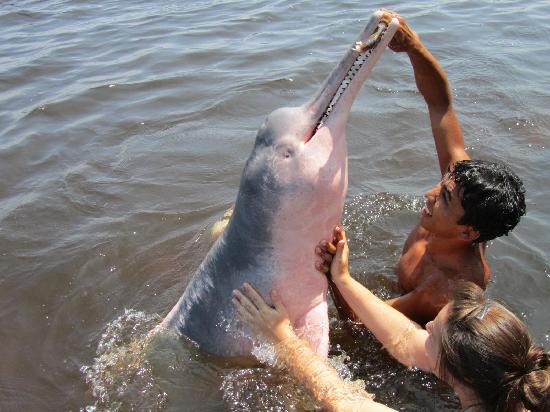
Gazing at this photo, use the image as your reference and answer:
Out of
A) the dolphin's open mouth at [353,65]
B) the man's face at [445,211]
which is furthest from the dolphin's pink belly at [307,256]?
the man's face at [445,211]

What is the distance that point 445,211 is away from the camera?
3.49m

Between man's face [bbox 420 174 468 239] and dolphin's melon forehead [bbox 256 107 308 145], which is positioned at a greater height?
dolphin's melon forehead [bbox 256 107 308 145]

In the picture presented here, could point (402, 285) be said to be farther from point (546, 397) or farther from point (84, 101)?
point (84, 101)

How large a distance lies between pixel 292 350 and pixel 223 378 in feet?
2.07

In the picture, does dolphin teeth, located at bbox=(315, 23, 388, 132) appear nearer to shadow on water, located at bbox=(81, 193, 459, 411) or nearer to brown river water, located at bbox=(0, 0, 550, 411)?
shadow on water, located at bbox=(81, 193, 459, 411)

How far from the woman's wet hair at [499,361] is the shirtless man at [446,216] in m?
0.80

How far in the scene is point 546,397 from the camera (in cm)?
246

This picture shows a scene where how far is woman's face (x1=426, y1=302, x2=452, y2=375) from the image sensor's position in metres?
2.86

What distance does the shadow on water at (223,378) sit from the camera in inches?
139

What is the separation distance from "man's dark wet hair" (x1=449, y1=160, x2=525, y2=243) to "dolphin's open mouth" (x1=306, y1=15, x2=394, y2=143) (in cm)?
98

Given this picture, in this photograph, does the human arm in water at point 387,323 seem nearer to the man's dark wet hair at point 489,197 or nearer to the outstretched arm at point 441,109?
the man's dark wet hair at point 489,197

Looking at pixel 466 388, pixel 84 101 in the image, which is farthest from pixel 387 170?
pixel 84 101

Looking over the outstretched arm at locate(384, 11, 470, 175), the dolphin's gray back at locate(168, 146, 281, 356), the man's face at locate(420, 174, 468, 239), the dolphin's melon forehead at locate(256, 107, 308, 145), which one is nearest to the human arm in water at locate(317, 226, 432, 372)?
the dolphin's gray back at locate(168, 146, 281, 356)

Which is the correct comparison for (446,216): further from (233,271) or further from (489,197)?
(233,271)
